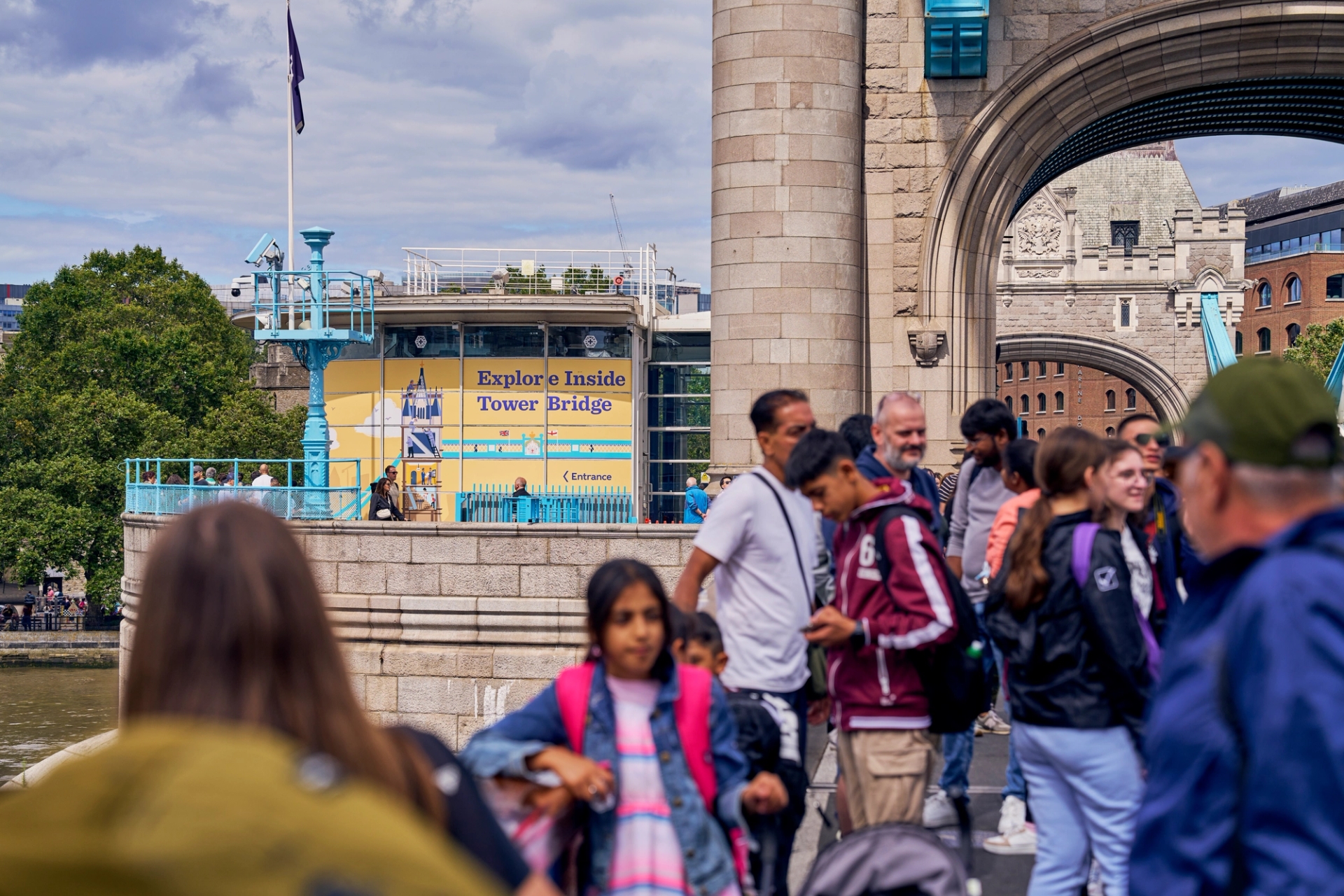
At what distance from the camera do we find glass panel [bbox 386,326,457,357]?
2830cm

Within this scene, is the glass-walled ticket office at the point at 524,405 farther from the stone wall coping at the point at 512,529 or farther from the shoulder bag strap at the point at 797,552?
the shoulder bag strap at the point at 797,552

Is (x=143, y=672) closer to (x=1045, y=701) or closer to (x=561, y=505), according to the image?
(x=1045, y=701)

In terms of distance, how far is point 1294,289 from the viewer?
69062 millimetres

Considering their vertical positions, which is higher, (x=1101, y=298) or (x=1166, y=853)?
(x=1101, y=298)

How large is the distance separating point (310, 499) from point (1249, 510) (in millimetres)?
13430

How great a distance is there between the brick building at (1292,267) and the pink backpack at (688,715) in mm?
66701

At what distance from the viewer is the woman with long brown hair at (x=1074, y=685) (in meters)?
3.66

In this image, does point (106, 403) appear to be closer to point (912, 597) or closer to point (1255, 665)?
point (912, 597)

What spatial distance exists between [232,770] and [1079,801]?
3.09 m

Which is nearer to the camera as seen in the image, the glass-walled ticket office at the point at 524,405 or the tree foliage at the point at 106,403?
the glass-walled ticket office at the point at 524,405

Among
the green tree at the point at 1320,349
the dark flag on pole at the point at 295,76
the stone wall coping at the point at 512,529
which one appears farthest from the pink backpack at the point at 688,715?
the green tree at the point at 1320,349

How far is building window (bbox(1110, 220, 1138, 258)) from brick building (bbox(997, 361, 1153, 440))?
7.21 metres

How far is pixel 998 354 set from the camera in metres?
47.9

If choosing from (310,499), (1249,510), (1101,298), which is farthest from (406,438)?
(1101,298)
